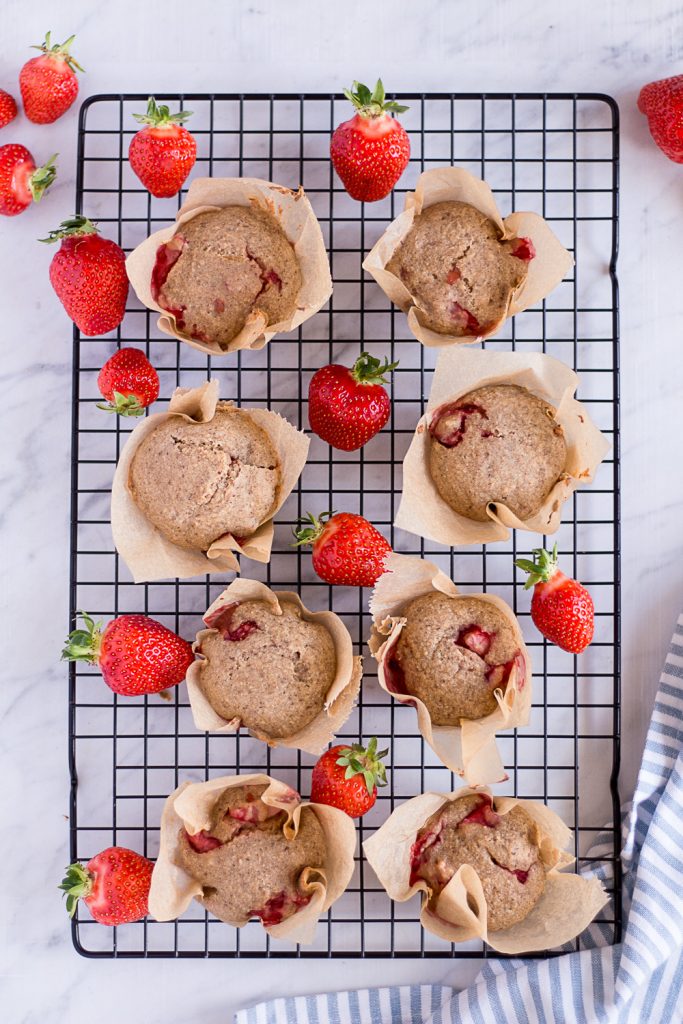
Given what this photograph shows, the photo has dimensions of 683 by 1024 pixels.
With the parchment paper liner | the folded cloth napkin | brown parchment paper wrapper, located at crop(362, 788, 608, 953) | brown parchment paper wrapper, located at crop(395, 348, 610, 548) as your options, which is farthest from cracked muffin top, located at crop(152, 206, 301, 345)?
the folded cloth napkin

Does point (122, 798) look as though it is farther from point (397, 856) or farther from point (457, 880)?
point (457, 880)

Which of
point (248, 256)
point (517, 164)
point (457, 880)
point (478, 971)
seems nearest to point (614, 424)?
point (517, 164)

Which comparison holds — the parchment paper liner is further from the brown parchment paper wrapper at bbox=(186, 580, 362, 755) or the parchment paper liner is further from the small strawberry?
the small strawberry

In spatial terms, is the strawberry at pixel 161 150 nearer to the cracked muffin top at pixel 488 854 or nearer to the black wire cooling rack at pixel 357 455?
the black wire cooling rack at pixel 357 455

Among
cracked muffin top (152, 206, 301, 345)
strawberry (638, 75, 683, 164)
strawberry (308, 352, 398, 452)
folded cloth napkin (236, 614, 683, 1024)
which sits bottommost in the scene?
folded cloth napkin (236, 614, 683, 1024)

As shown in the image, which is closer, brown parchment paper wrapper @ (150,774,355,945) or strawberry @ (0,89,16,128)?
brown parchment paper wrapper @ (150,774,355,945)

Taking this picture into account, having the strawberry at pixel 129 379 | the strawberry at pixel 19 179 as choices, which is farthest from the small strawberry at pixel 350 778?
the strawberry at pixel 19 179
